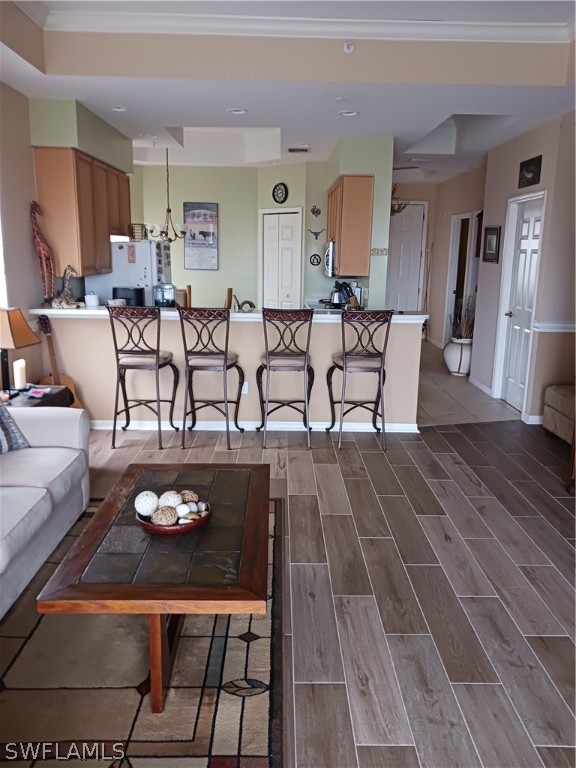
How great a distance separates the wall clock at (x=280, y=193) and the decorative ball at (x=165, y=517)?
655 centimetres

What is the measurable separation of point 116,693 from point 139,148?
7106 mm

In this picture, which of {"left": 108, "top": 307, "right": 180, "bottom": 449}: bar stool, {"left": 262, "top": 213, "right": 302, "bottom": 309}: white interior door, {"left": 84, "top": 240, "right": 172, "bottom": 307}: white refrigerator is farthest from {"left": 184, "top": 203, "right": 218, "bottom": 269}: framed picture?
{"left": 108, "top": 307, "right": 180, "bottom": 449}: bar stool

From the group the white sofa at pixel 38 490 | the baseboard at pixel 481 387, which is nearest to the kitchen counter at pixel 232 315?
the white sofa at pixel 38 490

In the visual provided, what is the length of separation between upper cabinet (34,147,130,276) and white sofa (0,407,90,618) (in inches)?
77.5

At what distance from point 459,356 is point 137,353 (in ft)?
14.2

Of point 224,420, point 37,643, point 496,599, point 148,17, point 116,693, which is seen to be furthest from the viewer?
point 224,420

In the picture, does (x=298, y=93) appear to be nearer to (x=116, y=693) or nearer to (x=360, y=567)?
(x=360, y=567)

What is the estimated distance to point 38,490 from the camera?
2670 mm

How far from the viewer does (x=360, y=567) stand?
2.91 metres

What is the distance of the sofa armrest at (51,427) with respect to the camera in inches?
127

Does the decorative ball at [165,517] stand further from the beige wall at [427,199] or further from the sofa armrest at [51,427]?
the beige wall at [427,199]

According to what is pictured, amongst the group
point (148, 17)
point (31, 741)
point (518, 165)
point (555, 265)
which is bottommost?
point (31, 741)

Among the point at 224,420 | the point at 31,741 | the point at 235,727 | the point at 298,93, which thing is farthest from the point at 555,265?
the point at 31,741

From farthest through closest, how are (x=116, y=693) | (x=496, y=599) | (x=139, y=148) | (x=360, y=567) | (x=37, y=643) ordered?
1. (x=139, y=148)
2. (x=360, y=567)
3. (x=496, y=599)
4. (x=37, y=643)
5. (x=116, y=693)
